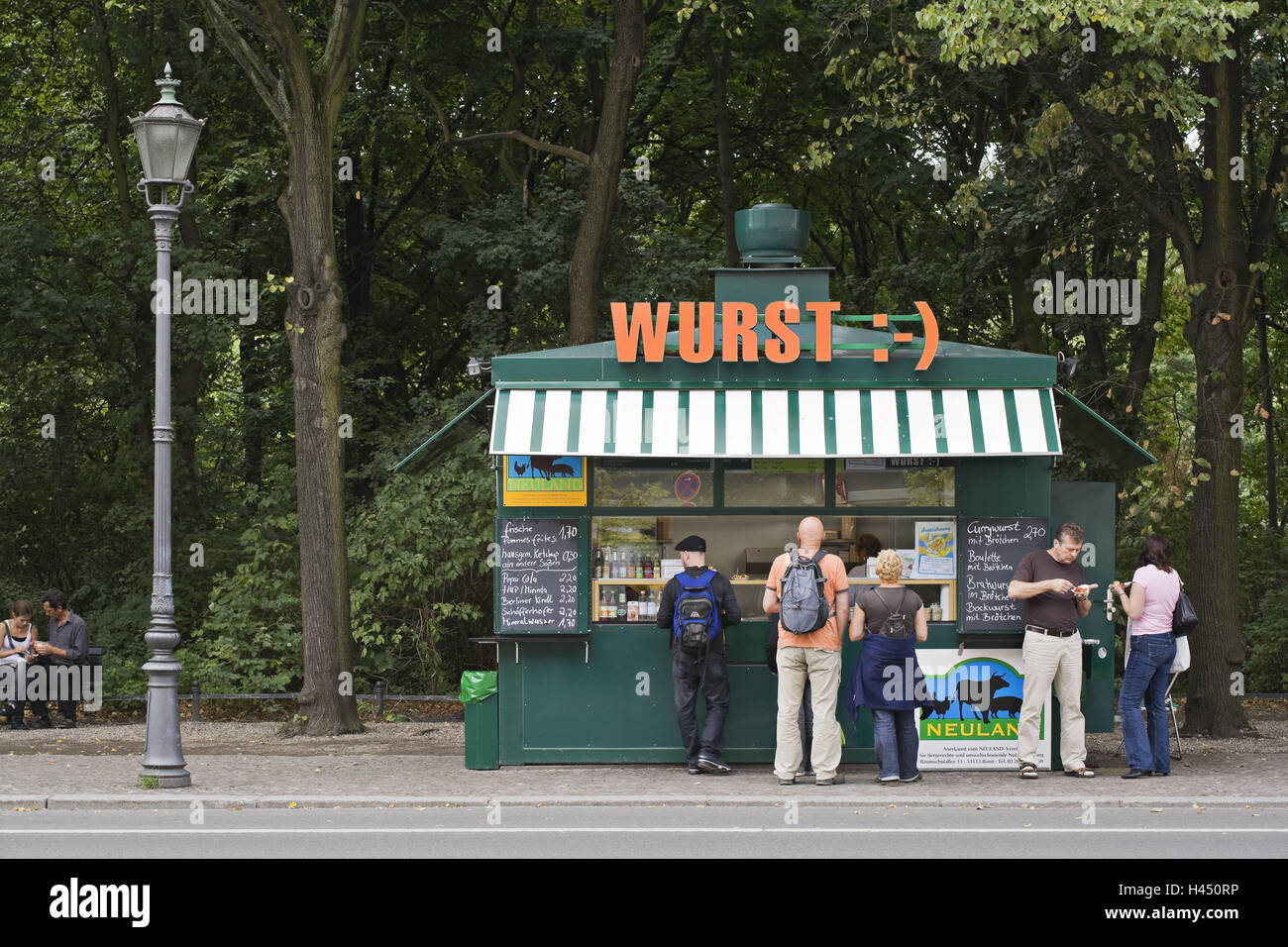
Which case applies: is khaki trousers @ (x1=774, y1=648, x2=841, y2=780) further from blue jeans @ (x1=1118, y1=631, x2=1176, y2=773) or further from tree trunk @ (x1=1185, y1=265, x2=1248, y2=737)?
tree trunk @ (x1=1185, y1=265, x2=1248, y2=737)

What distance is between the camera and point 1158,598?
1229 cm

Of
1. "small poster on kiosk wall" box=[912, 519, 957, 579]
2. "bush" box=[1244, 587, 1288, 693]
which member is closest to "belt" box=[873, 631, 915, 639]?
"small poster on kiosk wall" box=[912, 519, 957, 579]

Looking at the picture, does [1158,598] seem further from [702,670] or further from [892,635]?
[702,670]

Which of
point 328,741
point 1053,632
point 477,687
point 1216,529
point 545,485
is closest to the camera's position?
point 1053,632

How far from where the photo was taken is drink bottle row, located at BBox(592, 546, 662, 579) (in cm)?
1333

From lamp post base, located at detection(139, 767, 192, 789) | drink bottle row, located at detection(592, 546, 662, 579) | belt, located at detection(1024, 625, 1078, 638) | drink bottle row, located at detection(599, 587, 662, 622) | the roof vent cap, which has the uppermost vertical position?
the roof vent cap

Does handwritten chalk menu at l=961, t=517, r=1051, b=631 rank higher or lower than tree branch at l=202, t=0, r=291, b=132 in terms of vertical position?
lower

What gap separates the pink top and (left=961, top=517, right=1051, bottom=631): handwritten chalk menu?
0.91m

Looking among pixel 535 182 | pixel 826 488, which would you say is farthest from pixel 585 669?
pixel 535 182

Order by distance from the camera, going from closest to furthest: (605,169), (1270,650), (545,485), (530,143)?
(545,485), (605,169), (530,143), (1270,650)

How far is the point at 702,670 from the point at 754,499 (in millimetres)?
1704

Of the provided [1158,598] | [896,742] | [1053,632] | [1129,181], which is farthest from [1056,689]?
[1129,181]

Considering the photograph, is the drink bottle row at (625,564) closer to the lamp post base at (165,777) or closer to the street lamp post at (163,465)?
the street lamp post at (163,465)

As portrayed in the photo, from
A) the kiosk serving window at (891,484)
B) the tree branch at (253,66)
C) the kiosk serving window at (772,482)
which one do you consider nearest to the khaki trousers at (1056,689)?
the kiosk serving window at (891,484)
